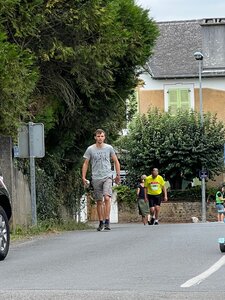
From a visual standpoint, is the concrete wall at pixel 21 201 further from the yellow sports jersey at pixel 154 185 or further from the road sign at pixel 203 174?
the road sign at pixel 203 174

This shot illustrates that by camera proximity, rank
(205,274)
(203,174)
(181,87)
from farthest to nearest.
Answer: (181,87)
(203,174)
(205,274)

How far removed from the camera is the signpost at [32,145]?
18719mm

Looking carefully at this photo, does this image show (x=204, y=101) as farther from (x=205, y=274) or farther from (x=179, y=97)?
(x=205, y=274)

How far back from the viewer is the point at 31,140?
18797 millimetres

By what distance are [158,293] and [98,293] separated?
1.83 feet

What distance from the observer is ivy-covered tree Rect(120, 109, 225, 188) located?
5003 centimetres

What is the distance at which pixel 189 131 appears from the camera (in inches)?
1987

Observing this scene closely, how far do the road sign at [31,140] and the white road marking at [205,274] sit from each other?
7.82m

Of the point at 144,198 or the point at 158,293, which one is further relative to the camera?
the point at 144,198

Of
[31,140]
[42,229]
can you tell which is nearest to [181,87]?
[31,140]

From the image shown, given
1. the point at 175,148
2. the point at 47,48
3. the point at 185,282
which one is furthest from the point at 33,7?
the point at 175,148

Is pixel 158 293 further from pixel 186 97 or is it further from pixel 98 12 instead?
pixel 186 97

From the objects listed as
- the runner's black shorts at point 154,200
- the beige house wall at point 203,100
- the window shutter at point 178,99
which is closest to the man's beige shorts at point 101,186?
the runner's black shorts at point 154,200

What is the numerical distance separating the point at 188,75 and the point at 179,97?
5.11 ft
